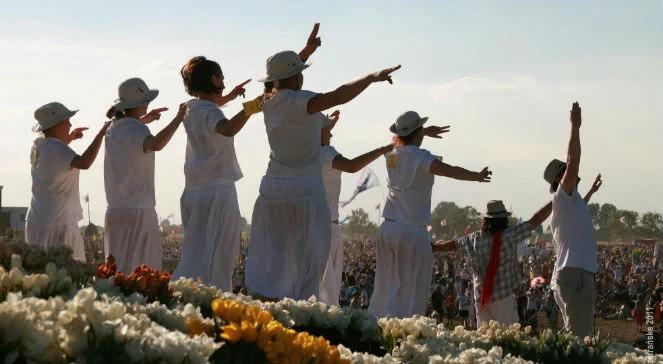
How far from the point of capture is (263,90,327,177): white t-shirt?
25.8ft

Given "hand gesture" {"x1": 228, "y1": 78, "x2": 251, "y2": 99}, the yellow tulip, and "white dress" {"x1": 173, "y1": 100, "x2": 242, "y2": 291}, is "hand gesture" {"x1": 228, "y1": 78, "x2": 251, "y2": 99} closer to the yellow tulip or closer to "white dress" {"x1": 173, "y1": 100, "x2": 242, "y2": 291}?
"white dress" {"x1": 173, "y1": 100, "x2": 242, "y2": 291}

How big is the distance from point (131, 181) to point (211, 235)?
100cm

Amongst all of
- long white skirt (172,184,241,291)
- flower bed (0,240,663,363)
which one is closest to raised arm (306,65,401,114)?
flower bed (0,240,663,363)

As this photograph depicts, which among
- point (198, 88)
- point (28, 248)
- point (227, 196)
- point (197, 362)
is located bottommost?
point (197, 362)

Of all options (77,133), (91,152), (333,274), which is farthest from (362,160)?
(77,133)

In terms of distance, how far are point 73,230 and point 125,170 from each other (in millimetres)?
1173

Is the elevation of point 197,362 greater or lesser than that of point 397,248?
lesser

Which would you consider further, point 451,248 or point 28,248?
point 451,248

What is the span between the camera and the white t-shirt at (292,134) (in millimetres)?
7863

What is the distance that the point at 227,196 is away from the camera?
905 cm

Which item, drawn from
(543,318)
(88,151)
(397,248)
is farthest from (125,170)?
(543,318)

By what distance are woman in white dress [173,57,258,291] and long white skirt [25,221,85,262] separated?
5.22ft

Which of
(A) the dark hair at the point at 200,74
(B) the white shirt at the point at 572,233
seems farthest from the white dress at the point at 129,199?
(B) the white shirt at the point at 572,233

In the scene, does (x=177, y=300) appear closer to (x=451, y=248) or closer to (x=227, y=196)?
(x=227, y=196)
